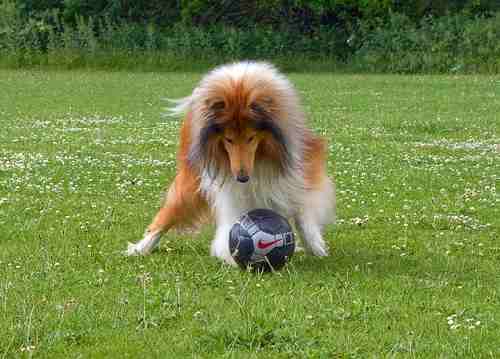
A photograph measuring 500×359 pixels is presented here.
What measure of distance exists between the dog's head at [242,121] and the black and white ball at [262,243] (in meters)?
0.36

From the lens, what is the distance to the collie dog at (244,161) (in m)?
6.53

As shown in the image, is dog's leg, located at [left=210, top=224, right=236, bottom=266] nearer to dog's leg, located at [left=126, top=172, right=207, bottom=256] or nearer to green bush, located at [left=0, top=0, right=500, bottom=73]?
dog's leg, located at [left=126, top=172, right=207, bottom=256]

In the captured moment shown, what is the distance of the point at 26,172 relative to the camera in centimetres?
1112

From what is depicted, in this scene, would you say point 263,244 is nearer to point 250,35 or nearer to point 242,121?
point 242,121

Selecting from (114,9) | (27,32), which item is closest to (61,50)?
(27,32)

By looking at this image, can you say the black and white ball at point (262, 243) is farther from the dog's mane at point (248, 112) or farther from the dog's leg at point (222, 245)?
the dog's mane at point (248, 112)

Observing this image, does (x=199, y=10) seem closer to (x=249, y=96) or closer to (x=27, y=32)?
(x=27, y=32)

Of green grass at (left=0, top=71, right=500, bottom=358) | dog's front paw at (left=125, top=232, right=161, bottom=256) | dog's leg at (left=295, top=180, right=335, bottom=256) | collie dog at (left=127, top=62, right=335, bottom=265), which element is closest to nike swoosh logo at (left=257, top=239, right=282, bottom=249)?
green grass at (left=0, top=71, right=500, bottom=358)

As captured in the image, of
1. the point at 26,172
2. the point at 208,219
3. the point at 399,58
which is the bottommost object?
the point at 399,58

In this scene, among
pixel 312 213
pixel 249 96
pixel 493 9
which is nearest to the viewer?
pixel 249 96

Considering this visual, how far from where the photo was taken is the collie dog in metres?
Answer: 6.53

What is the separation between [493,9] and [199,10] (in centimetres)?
1077

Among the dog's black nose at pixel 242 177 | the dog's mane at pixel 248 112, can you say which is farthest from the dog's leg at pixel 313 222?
the dog's black nose at pixel 242 177

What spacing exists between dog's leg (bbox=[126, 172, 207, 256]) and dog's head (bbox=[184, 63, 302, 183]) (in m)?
0.51
